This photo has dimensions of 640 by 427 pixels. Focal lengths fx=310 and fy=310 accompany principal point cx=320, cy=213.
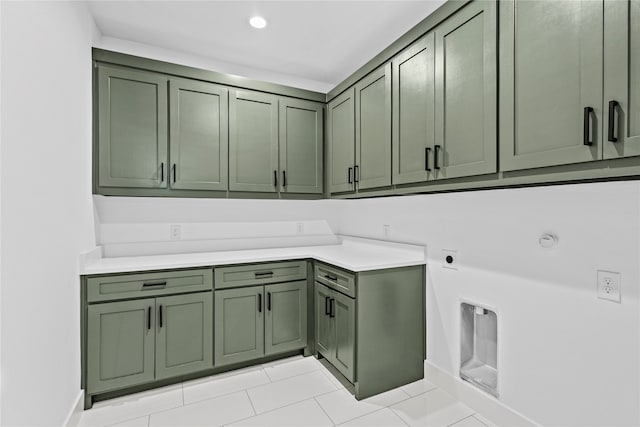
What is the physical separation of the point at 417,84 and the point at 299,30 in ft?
3.47

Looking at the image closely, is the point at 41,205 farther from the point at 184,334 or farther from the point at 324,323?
the point at 324,323

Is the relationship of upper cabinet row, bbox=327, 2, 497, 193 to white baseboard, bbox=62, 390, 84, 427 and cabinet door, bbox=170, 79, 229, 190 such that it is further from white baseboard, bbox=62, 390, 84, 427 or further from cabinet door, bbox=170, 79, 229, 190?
white baseboard, bbox=62, 390, 84, 427

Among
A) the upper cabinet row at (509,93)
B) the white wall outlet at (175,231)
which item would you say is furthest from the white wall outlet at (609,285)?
the white wall outlet at (175,231)

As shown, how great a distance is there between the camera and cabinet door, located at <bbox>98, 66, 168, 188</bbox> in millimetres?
2213

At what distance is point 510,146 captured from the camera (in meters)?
1.38

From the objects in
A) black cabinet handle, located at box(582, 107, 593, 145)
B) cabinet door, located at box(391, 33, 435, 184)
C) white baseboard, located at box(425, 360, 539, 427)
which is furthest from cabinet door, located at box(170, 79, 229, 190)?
black cabinet handle, located at box(582, 107, 593, 145)

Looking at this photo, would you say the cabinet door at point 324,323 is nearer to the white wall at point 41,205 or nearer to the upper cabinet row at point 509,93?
the upper cabinet row at point 509,93

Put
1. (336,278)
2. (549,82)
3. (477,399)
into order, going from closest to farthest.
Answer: (549,82)
(477,399)
(336,278)

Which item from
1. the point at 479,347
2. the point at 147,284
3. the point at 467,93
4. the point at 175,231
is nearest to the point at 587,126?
the point at 467,93

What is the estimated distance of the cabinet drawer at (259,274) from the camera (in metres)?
2.35

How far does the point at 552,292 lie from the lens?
5.13 ft

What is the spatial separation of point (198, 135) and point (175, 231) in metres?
0.86

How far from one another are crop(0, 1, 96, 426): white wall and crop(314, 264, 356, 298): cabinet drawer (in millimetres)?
1624

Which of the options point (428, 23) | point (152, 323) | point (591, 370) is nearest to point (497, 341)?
point (591, 370)
